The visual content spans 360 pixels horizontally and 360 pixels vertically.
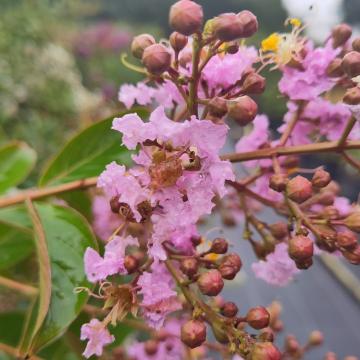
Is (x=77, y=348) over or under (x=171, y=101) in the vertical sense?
under

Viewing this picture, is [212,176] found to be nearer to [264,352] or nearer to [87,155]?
[264,352]

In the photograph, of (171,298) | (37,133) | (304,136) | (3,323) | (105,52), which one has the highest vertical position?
(304,136)

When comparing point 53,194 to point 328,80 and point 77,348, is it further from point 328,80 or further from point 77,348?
point 328,80

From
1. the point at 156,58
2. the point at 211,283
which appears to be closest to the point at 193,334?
the point at 211,283

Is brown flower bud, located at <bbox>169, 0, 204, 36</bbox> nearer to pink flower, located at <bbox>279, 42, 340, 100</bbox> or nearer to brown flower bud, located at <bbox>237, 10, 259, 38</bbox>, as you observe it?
brown flower bud, located at <bbox>237, 10, 259, 38</bbox>

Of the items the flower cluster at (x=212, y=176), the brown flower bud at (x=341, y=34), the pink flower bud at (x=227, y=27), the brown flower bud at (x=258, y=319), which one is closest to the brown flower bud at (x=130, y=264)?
the flower cluster at (x=212, y=176)

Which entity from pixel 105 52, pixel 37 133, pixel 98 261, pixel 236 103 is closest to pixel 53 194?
pixel 98 261
